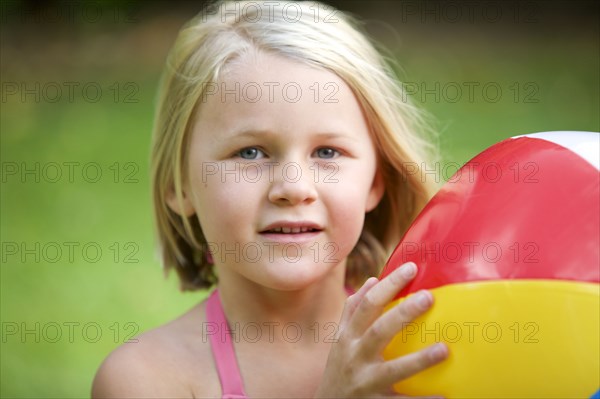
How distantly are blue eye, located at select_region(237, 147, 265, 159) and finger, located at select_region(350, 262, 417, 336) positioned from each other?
570mm

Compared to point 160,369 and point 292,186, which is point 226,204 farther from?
point 160,369

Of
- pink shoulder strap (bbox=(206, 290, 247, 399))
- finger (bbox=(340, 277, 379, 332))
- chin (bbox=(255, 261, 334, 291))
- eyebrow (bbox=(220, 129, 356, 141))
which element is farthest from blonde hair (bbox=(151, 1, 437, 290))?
finger (bbox=(340, 277, 379, 332))

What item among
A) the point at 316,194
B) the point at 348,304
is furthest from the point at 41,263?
the point at 348,304

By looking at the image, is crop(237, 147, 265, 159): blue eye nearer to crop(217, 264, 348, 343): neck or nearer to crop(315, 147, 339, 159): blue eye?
crop(315, 147, 339, 159): blue eye

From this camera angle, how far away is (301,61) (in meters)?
2.23

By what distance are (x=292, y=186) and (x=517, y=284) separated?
669mm

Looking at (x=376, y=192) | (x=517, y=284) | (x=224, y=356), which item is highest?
(x=517, y=284)

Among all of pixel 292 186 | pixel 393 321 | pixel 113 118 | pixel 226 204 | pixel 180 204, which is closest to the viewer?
pixel 393 321

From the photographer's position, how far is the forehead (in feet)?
7.00

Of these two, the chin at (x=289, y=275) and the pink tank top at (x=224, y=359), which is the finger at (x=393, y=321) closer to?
the chin at (x=289, y=275)

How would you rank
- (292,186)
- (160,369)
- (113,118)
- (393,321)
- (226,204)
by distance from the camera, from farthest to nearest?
(113,118)
(160,369)
(226,204)
(292,186)
(393,321)

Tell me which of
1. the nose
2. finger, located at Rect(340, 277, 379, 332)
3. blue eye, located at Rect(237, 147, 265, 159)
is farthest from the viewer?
blue eye, located at Rect(237, 147, 265, 159)

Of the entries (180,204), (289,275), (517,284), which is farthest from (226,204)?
(517,284)

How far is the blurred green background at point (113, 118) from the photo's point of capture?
378cm
